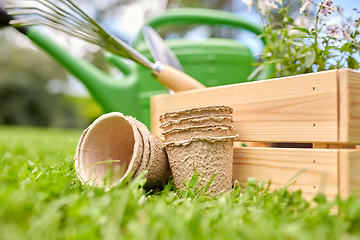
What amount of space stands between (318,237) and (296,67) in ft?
2.14

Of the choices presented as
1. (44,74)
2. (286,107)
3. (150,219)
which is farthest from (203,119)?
(44,74)

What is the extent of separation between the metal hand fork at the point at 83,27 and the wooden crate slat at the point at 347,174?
22.9 inches

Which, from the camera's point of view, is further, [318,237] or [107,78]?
[107,78]

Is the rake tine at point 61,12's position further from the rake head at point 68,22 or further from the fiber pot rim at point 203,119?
the fiber pot rim at point 203,119

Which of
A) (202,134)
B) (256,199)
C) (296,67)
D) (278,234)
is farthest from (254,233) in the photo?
(296,67)

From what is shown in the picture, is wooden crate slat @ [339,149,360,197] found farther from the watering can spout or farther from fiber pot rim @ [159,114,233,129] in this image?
the watering can spout

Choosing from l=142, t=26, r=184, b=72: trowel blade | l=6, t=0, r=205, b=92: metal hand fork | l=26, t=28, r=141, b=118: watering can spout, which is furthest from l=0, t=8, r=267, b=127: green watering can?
l=6, t=0, r=205, b=92: metal hand fork

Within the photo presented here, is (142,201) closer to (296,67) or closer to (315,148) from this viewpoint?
(315,148)

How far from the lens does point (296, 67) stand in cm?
92

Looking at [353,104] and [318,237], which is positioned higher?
[353,104]

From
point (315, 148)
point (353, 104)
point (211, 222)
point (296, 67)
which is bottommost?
point (211, 222)

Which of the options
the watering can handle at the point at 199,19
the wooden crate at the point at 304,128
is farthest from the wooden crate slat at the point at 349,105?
the watering can handle at the point at 199,19

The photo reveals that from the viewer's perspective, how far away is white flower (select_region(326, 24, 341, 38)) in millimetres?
793

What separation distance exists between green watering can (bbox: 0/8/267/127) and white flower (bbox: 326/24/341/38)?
76 centimetres
